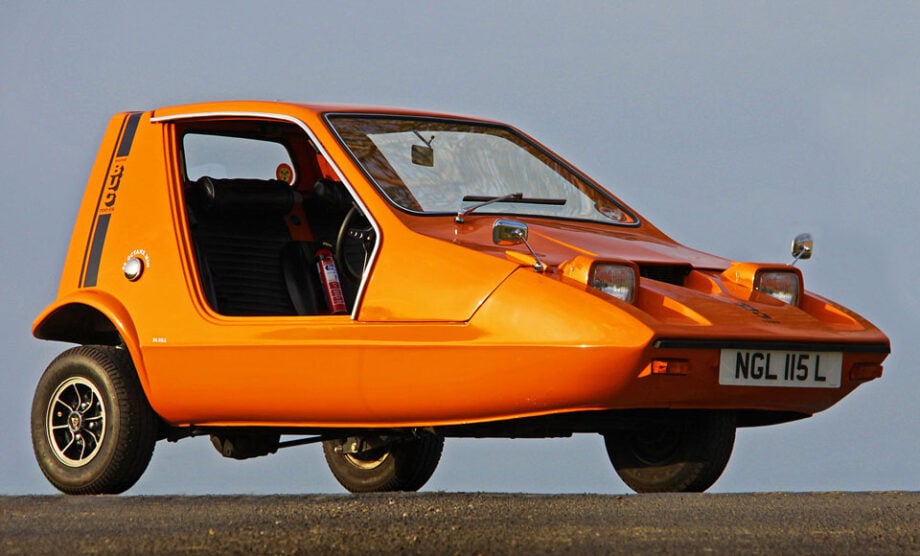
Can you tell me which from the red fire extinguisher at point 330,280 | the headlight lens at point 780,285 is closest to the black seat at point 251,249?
the red fire extinguisher at point 330,280

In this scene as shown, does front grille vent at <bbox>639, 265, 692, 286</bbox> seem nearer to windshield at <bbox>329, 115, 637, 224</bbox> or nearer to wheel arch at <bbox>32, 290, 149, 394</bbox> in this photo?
windshield at <bbox>329, 115, 637, 224</bbox>

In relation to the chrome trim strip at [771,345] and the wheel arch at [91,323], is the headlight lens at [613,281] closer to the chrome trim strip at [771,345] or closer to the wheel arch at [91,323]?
the chrome trim strip at [771,345]

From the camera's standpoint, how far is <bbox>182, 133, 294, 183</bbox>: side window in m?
8.30

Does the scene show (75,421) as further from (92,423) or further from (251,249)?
(251,249)

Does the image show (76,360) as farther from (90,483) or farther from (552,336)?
(552,336)

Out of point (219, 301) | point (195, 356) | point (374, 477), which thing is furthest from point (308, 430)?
point (374, 477)

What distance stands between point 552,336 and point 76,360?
296cm

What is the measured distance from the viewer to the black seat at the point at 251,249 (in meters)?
8.16

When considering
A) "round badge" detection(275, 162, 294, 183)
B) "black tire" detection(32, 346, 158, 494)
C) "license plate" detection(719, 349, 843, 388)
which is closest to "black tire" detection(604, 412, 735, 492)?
"license plate" detection(719, 349, 843, 388)

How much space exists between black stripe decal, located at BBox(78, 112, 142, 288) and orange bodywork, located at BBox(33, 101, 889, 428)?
12 mm

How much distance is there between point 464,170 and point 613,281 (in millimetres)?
1617

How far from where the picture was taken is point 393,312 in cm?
660

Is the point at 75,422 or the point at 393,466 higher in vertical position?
the point at 75,422

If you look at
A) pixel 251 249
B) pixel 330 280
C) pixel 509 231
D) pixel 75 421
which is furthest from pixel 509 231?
pixel 75 421
